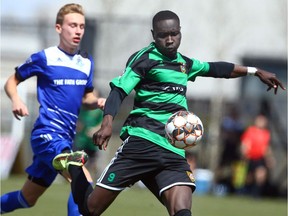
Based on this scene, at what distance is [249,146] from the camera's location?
59.9ft

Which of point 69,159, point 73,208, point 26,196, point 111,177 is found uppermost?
point 111,177

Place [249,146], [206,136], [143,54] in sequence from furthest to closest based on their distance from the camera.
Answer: [206,136] → [249,146] → [143,54]

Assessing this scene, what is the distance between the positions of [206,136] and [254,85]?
165 inches

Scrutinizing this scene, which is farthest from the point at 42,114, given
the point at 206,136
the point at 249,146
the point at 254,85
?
the point at 254,85

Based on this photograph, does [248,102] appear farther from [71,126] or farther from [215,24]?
[71,126]

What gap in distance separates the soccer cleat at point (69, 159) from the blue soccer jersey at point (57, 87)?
455 millimetres

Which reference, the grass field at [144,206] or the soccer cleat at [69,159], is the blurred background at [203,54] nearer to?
the grass field at [144,206]

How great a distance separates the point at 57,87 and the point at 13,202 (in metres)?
1.22

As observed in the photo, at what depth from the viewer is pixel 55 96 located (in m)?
8.38

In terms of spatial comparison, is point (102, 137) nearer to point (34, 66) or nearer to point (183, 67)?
point (183, 67)

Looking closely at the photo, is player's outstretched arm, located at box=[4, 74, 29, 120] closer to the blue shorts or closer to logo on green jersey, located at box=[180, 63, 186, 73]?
the blue shorts

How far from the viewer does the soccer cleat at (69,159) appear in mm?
7758

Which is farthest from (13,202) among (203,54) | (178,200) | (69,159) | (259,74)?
(203,54)

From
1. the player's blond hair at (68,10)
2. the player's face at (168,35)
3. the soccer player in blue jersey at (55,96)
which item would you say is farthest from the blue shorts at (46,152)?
the player's face at (168,35)
